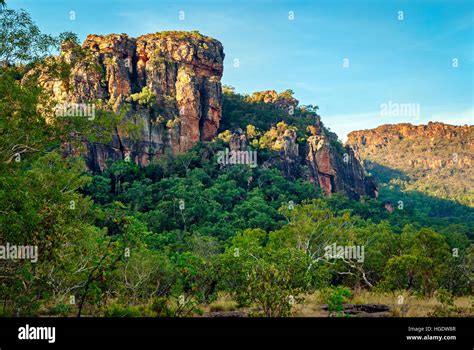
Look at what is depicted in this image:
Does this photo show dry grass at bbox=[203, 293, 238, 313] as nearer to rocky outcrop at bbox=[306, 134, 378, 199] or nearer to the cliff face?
the cliff face

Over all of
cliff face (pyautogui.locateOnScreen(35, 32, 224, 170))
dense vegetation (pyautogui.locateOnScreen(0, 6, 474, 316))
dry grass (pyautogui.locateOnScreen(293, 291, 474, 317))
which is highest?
cliff face (pyautogui.locateOnScreen(35, 32, 224, 170))

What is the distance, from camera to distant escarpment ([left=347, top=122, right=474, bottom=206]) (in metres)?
81.2

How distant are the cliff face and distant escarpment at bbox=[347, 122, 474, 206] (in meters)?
31.9

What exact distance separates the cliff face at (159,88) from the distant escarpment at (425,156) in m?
31.9

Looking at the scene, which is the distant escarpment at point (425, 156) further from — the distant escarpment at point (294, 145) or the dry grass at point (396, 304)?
the dry grass at point (396, 304)

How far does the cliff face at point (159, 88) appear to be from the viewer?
5122 cm

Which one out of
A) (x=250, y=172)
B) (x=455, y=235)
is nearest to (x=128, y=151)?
(x=250, y=172)

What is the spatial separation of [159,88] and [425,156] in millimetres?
55332

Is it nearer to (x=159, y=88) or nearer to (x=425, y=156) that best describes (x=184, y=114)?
(x=159, y=88)

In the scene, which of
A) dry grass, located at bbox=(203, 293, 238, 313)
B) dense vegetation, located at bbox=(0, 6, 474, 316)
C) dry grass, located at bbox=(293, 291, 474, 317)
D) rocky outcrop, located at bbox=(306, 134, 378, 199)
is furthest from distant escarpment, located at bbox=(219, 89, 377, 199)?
dry grass, located at bbox=(203, 293, 238, 313)

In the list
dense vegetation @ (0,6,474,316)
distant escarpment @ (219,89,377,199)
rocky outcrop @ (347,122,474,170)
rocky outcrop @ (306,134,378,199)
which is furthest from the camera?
rocky outcrop @ (347,122,474,170)

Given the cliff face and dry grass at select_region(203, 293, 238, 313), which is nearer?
dry grass at select_region(203, 293, 238, 313)

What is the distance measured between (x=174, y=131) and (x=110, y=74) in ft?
27.7

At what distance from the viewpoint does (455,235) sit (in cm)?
2716
